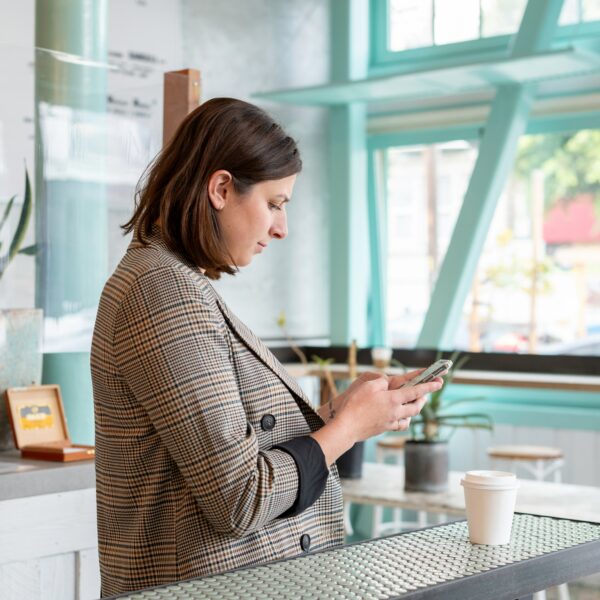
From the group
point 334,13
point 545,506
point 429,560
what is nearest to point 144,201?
point 429,560

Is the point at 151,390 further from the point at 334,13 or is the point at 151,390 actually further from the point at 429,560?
the point at 334,13

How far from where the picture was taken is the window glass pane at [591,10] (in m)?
5.33

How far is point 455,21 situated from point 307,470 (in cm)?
487

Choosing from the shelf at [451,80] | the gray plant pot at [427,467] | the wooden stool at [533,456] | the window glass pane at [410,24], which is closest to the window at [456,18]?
the window glass pane at [410,24]

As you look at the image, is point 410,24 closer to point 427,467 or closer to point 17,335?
point 427,467

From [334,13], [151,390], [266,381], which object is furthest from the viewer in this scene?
[334,13]

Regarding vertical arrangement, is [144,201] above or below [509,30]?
below

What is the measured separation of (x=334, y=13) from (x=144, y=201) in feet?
15.8

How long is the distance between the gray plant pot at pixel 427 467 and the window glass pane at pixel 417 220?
118 inches

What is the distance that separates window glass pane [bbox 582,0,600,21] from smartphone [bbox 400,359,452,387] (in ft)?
13.9

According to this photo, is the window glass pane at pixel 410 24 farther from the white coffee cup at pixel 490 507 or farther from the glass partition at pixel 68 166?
the white coffee cup at pixel 490 507

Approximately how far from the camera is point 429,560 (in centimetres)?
141

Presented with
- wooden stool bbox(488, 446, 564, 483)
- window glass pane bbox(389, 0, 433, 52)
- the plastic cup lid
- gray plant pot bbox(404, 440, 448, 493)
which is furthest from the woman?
window glass pane bbox(389, 0, 433, 52)

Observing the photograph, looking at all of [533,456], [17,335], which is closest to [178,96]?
[17,335]
